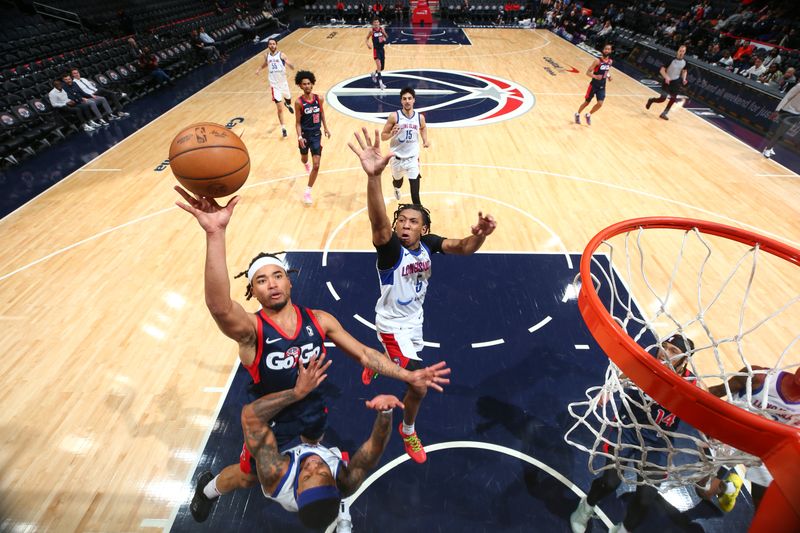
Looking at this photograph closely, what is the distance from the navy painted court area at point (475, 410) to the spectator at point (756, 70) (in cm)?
1187

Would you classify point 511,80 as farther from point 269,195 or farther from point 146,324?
point 146,324

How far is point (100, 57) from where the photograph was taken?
1192cm

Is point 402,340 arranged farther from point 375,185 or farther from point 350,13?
point 350,13

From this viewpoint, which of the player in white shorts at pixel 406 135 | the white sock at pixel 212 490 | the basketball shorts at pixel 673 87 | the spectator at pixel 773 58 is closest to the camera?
the white sock at pixel 212 490

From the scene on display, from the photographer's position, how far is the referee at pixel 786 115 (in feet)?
28.4

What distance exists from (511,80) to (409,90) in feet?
31.0

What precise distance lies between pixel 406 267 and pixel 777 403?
2.61m

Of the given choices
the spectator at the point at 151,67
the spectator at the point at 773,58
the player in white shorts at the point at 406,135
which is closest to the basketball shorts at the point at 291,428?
the player in white shorts at the point at 406,135

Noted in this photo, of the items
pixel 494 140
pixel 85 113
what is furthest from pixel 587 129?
pixel 85 113

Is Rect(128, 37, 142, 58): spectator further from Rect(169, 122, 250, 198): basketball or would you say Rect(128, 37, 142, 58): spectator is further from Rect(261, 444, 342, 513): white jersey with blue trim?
Rect(261, 444, 342, 513): white jersey with blue trim

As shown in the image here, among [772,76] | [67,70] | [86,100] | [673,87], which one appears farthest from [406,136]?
[772,76]

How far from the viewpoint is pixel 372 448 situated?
2361 mm

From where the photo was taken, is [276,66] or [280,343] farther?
[276,66]

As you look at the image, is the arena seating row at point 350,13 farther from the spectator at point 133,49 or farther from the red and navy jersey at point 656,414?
the red and navy jersey at point 656,414
